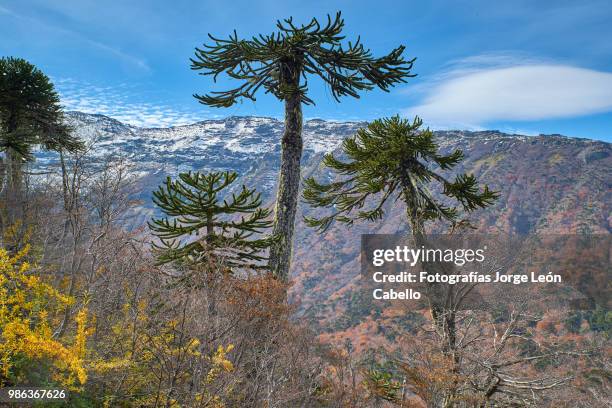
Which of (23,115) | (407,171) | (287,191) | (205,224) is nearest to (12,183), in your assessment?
(23,115)

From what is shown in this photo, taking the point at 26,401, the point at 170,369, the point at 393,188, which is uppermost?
the point at 393,188

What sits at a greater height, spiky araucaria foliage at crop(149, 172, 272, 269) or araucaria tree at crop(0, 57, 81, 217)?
araucaria tree at crop(0, 57, 81, 217)

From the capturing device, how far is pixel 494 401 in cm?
848

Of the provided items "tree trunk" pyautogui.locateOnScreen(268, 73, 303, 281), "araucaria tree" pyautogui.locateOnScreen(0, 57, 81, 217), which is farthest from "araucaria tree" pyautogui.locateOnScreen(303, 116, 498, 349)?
"araucaria tree" pyautogui.locateOnScreen(0, 57, 81, 217)

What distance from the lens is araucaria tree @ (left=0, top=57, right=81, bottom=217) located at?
1565 centimetres

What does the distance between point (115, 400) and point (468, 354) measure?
730 cm

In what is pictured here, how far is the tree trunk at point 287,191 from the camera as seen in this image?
7914 mm

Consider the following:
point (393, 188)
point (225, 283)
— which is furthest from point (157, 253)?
point (393, 188)

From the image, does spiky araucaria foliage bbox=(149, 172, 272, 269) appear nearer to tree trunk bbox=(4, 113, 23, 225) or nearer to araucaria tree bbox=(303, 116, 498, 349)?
araucaria tree bbox=(303, 116, 498, 349)

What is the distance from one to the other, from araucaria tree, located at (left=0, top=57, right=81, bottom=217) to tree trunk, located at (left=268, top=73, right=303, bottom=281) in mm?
11595

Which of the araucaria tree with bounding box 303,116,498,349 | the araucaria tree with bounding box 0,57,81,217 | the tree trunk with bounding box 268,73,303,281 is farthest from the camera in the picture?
the araucaria tree with bounding box 0,57,81,217

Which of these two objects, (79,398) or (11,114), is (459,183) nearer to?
(79,398)

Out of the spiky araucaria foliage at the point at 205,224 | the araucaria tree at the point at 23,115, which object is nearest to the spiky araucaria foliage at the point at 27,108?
the araucaria tree at the point at 23,115

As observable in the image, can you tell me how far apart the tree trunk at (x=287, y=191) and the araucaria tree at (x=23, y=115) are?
38.0 ft
